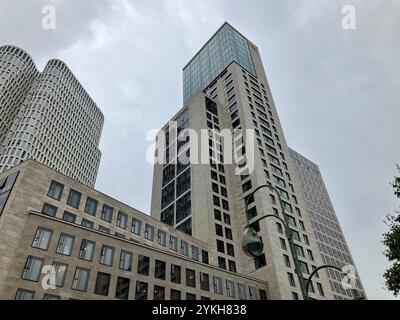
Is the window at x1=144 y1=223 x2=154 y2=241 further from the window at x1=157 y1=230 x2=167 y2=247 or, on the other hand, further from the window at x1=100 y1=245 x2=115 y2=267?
the window at x1=100 y1=245 x2=115 y2=267

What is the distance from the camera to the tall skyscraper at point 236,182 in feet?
188

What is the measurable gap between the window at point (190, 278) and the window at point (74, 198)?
17.5 meters

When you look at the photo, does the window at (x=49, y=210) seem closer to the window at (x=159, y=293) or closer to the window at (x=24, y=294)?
the window at (x=24, y=294)

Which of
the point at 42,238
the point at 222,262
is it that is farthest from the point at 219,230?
the point at 42,238

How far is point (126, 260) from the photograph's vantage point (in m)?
37.6

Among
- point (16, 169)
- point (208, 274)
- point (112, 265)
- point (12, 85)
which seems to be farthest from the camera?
point (12, 85)

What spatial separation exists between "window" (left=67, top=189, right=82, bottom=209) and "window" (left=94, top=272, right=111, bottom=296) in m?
10.7

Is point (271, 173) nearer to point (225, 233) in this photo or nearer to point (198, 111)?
point (225, 233)

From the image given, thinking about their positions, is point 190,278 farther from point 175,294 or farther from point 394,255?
point 394,255

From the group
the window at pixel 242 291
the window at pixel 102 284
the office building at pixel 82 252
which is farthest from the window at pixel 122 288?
the window at pixel 242 291

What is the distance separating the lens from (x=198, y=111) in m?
81.2

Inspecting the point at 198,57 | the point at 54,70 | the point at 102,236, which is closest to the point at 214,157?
the point at 102,236

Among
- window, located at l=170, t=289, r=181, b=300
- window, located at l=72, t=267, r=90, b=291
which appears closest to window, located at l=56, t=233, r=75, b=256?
window, located at l=72, t=267, r=90, b=291
